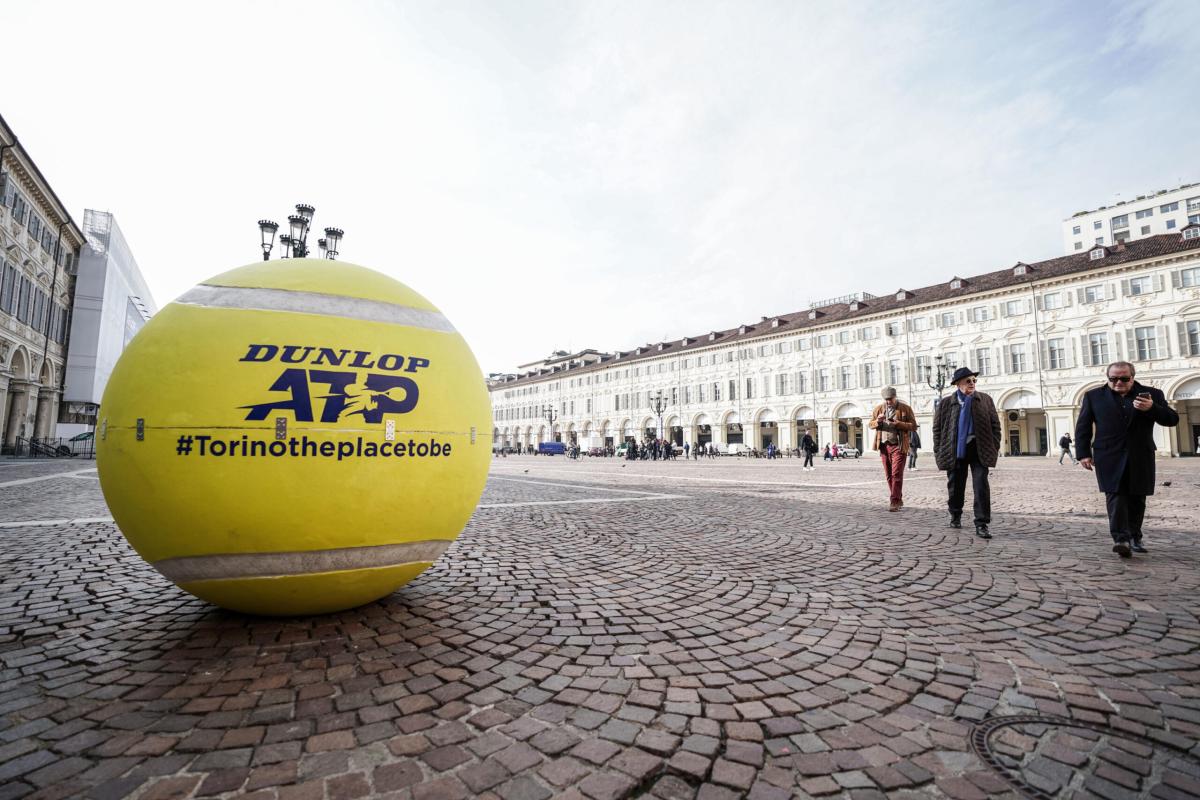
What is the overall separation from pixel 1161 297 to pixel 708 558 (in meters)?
47.4

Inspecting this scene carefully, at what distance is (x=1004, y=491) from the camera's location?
1208 cm

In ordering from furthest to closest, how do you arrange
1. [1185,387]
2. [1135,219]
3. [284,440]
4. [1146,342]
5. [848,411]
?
1. [1135,219]
2. [848,411]
3. [1146,342]
4. [1185,387]
5. [284,440]

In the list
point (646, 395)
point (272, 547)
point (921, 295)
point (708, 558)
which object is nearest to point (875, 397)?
point (921, 295)

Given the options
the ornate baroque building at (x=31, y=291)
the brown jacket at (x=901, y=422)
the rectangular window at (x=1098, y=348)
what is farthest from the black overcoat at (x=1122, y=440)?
the rectangular window at (x=1098, y=348)

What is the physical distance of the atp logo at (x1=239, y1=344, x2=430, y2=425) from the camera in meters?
2.65

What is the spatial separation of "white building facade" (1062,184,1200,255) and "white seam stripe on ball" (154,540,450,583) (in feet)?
287

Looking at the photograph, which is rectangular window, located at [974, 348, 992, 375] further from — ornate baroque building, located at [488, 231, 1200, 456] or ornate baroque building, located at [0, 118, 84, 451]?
ornate baroque building, located at [0, 118, 84, 451]

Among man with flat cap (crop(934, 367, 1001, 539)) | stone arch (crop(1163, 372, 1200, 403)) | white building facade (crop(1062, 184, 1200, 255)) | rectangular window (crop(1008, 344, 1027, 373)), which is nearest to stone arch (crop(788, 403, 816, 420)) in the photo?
rectangular window (crop(1008, 344, 1027, 373))

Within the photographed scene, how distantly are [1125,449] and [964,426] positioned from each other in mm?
1446

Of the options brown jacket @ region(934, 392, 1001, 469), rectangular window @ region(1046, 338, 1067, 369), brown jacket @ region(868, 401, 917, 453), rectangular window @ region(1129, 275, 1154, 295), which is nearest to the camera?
brown jacket @ region(934, 392, 1001, 469)

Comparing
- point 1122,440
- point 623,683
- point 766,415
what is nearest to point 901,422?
point 1122,440

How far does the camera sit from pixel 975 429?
20.6 ft

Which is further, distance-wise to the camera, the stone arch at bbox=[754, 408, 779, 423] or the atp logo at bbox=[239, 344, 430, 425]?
the stone arch at bbox=[754, 408, 779, 423]

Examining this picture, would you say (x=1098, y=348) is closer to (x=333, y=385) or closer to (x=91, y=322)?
(x=333, y=385)
